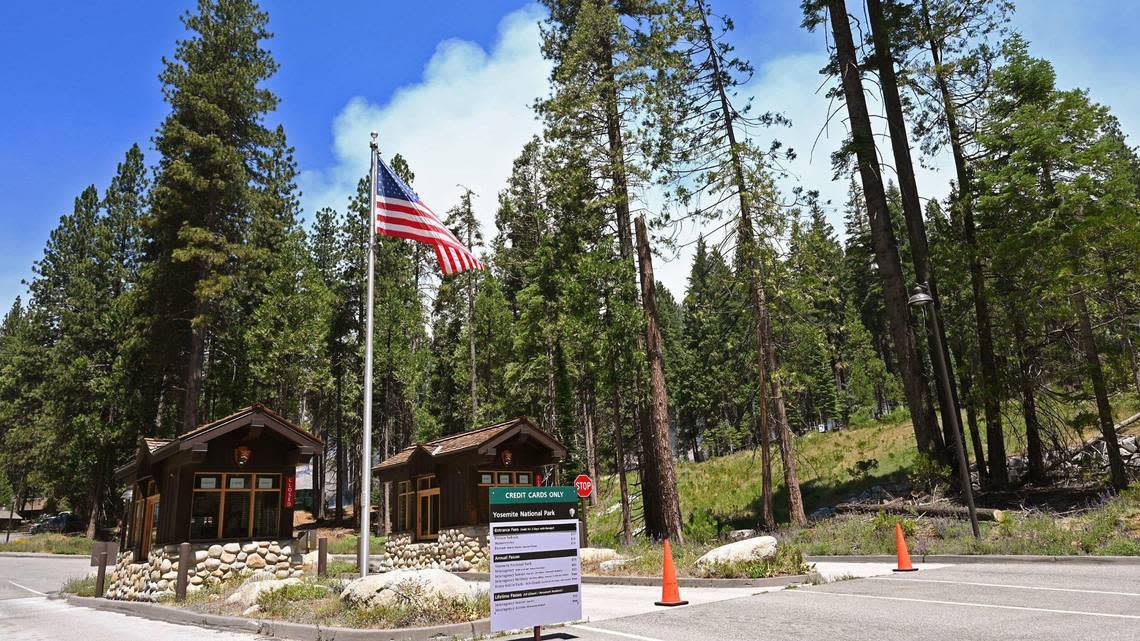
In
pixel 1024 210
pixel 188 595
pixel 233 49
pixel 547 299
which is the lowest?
pixel 188 595

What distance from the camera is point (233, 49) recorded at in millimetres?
34438

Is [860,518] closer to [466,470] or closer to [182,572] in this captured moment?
[466,470]

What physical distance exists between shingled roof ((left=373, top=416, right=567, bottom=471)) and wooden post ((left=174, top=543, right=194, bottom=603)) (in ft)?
27.4

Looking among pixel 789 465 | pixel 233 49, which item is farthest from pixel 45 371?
pixel 789 465

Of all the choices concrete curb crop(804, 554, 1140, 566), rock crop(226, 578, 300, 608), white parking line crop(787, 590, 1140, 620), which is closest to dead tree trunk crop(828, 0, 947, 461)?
concrete curb crop(804, 554, 1140, 566)

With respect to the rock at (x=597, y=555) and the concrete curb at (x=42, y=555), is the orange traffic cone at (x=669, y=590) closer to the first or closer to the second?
the rock at (x=597, y=555)

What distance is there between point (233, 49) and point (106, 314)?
2007 cm

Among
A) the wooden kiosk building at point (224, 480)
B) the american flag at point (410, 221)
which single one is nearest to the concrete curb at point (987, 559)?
the american flag at point (410, 221)

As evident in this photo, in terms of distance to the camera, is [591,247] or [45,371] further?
[45,371]

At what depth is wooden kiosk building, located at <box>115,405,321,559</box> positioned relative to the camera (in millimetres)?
17125

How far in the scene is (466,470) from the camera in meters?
22.0

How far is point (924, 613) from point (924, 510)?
1136 centimetres

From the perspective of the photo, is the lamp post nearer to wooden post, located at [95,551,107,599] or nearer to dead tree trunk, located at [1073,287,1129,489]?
dead tree trunk, located at [1073,287,1129,489]

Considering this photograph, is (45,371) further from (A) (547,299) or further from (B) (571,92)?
(B) (571,92)
